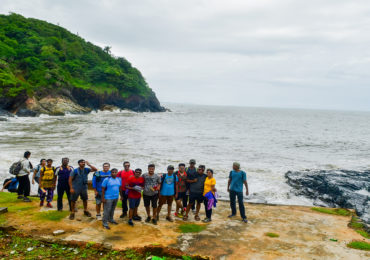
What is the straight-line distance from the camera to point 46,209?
865 cm

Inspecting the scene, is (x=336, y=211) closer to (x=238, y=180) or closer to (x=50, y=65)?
(x=238, y=180)

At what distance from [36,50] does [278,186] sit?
241 ft

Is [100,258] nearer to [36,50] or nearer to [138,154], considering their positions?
[138,154]

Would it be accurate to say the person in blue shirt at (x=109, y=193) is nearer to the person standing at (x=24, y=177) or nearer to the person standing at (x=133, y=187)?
the person standing at (x=133, y=187)

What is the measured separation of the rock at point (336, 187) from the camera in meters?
12.7

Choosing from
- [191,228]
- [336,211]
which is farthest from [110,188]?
[336,211]

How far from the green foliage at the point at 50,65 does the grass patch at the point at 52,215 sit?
46756 mm

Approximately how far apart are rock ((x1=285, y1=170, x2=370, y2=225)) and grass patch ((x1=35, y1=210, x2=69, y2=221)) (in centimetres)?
1111

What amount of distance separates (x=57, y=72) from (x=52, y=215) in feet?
204

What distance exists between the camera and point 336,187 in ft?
Result: 48.1

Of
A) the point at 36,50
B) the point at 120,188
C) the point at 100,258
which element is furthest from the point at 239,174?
the point at 36,50

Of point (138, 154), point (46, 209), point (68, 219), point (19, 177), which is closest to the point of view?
point (68, 219)

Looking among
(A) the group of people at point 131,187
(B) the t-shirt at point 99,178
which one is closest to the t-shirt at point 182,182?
(A) the group of people at point 131,187

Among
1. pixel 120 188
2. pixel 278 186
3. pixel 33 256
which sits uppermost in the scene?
pixel 120 188
